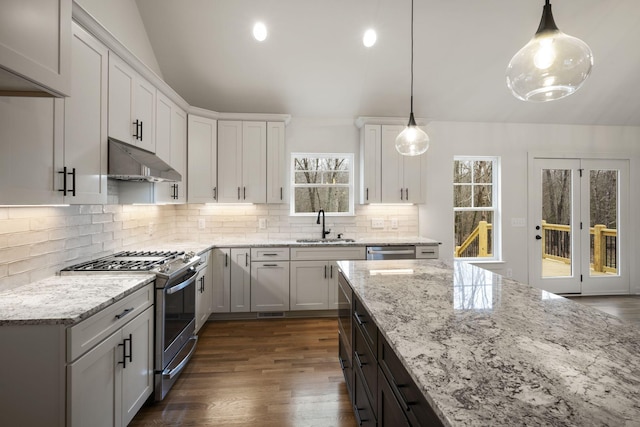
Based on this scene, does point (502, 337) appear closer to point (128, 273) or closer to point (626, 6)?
point (128, 273)

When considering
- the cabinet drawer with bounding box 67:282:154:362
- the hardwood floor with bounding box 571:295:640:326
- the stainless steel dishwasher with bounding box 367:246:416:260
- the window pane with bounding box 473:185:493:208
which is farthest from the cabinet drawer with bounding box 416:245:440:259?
the cabinet drawer with bounding box 67:282:154:362

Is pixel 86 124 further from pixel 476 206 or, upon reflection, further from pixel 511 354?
pixel 476 206

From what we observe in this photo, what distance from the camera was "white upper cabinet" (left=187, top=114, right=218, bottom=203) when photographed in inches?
143

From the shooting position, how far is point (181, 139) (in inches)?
136

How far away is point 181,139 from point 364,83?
2.34 metres

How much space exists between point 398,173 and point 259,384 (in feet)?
9.86

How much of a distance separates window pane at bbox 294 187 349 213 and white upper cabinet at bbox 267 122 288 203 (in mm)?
483

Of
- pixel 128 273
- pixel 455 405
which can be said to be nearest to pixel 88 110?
pixel 128 273

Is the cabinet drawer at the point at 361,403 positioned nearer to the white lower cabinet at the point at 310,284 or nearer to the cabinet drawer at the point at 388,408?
the cabinet drawer at the point at 388,408

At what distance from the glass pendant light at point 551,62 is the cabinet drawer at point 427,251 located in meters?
2.63

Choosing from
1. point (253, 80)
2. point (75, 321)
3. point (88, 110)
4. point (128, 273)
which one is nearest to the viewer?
point (75, 321)

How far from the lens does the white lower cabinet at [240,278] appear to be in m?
3.60

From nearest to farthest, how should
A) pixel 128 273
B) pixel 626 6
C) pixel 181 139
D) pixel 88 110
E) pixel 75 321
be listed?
pixel 75 321 < pixel 88 110 < pixel 128 273 < pixel 626 6 < pixel 181 139

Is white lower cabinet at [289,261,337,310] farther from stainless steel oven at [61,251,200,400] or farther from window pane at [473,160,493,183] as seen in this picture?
window pane at [473,160,493,183]
